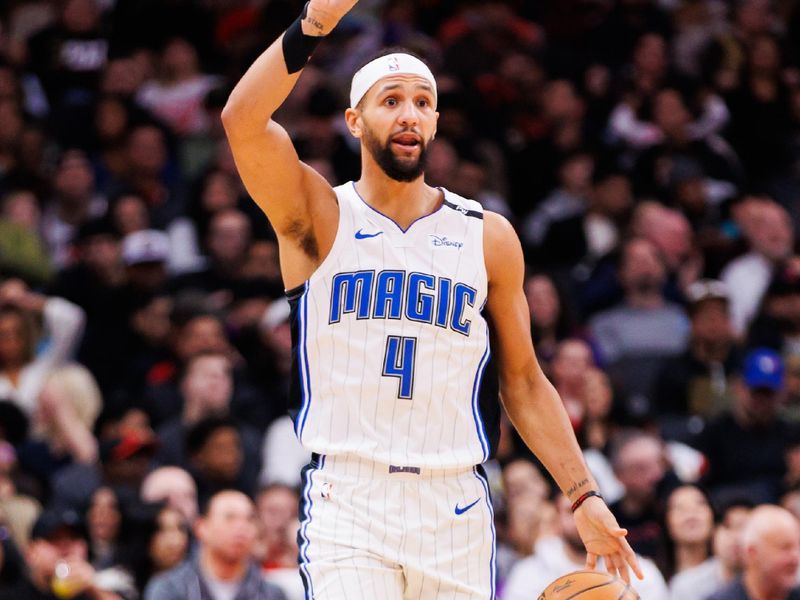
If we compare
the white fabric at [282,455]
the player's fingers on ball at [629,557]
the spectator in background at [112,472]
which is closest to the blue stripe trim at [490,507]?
the player's fingers on ball at [629,557]

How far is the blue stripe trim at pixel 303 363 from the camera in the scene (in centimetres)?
534

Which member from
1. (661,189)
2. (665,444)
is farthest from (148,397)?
(661,189)

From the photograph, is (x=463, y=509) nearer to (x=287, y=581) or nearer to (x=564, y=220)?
(x=287, y=581)

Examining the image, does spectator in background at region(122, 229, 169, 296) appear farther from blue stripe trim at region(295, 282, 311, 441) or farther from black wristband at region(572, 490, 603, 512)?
black wristband at region(572, 490, 603, 512)

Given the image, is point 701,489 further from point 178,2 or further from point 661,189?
point 178,2

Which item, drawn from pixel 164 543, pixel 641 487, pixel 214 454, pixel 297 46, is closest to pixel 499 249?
pixel 297 46

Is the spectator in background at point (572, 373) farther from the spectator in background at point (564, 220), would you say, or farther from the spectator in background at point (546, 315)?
the spectator in background at point (564, 220)

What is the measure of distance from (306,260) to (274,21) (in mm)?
9808

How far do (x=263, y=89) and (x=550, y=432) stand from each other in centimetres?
153

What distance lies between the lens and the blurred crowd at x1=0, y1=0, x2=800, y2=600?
9.13m

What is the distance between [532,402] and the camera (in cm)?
561

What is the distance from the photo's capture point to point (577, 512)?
5574mm

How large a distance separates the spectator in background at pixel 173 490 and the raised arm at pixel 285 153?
13.9ft

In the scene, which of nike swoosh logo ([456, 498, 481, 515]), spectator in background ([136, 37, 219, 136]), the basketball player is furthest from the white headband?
spectator in background ([136, 37, 219, 136])
